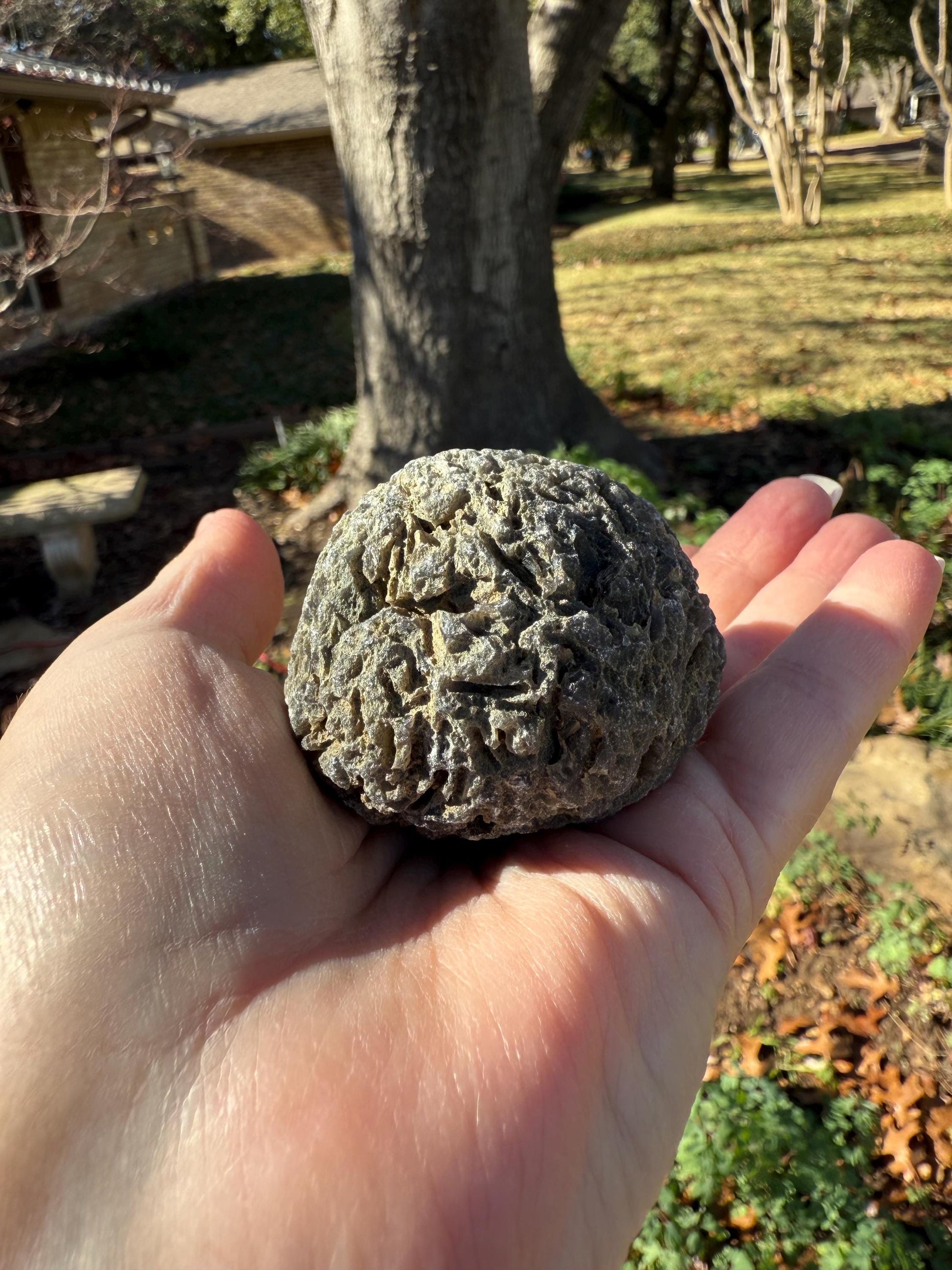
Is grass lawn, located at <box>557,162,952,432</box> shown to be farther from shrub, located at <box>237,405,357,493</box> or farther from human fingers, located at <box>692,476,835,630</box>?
human fingers, located at <box>692,476,835,630</box>

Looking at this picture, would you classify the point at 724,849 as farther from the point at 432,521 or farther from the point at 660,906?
the point at 432,521

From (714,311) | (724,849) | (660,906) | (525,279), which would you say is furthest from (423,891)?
→ (714,311)

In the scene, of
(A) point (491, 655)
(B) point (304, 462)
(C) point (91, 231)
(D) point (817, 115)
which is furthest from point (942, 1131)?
(D) point (817, 115)

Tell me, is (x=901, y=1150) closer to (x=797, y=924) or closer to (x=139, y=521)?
(x=797, y=924)

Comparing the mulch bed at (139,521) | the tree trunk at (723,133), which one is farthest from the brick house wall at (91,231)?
the tree trunk at (723,133)

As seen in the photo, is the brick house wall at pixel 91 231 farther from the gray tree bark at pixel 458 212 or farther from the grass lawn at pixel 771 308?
the gray tree bark at pixel 458 212

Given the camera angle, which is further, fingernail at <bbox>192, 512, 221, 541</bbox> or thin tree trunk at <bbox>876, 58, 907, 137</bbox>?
thin tree trunk at <bbox>876, 58, 907, 137</bbox>

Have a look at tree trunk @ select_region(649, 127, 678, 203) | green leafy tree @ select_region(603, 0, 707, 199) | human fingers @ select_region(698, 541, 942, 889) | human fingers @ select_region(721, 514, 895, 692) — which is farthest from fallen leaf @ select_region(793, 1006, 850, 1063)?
tree trunk @ select_region(649, 127, 678, 203)

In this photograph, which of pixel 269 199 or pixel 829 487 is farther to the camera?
pixel 269 199
